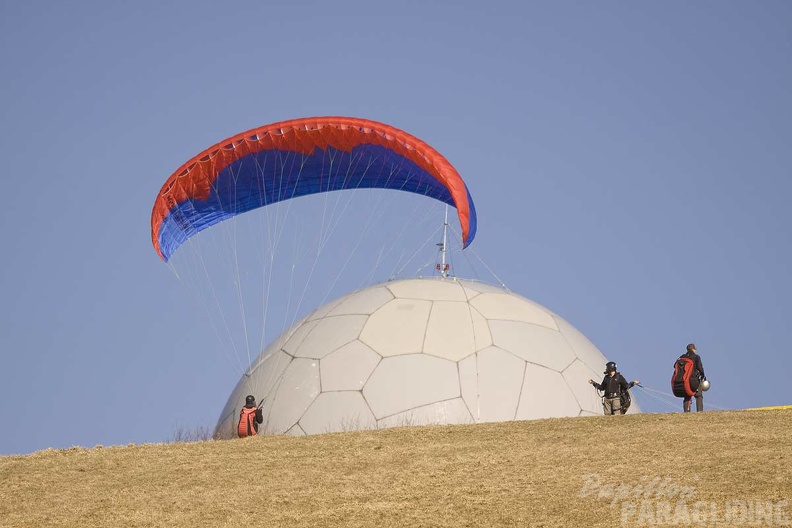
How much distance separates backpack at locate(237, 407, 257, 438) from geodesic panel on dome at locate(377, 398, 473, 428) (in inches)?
77.6

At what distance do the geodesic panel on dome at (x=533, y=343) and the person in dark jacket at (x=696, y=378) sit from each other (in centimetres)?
283

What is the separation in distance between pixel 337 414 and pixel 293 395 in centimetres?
102

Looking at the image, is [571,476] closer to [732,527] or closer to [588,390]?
[732,527]

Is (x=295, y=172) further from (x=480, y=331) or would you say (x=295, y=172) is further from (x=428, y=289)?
(x=480, y=331)

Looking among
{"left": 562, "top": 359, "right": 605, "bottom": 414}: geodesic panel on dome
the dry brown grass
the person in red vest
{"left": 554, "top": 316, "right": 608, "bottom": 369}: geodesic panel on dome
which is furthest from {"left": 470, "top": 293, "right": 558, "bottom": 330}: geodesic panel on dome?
the person in red vest

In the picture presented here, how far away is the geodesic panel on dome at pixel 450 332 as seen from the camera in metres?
20.3

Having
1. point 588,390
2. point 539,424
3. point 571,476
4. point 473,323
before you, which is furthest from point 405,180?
point 571,476

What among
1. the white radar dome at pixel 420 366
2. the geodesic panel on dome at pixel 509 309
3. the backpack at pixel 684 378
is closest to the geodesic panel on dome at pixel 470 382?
the white radar dome at pixel 420 366

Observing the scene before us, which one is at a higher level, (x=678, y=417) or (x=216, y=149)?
(x=216, y=149)

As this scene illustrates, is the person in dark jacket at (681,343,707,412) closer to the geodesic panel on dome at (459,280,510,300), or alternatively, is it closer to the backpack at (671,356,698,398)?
the backpack at (671,356,698,398)

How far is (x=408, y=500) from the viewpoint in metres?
13.1

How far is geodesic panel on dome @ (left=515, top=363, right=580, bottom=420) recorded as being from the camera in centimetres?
1973

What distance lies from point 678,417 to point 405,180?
7532mm

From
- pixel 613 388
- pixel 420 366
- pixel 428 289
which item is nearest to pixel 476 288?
pixel 428 289
